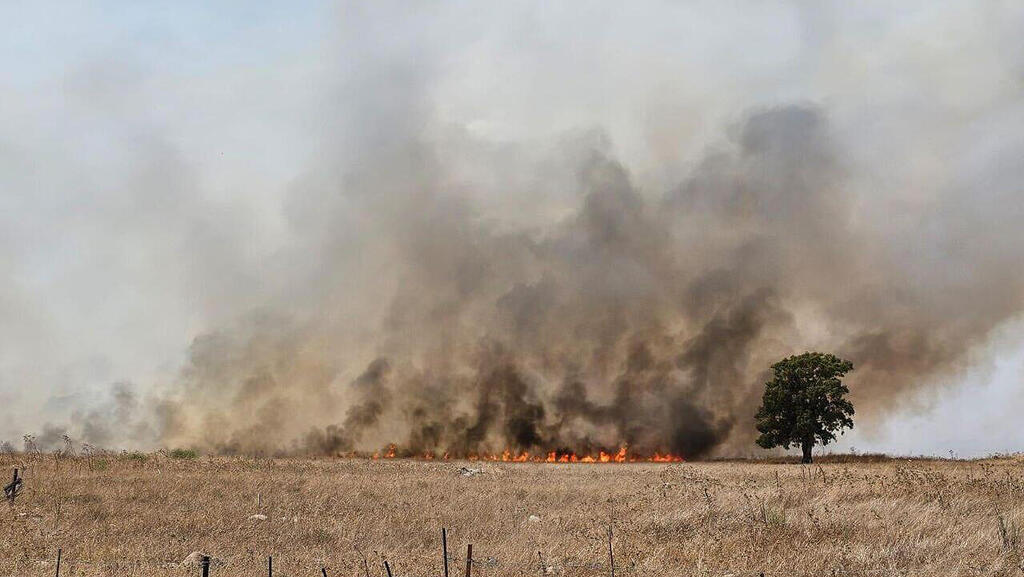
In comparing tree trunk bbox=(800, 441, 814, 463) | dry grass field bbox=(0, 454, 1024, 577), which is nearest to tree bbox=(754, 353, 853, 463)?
tree trunk bbox=(800, 441, 814, 463)

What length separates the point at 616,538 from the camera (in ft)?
52.9

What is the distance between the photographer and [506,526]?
63.3 feet

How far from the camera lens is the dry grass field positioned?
13.2 metres

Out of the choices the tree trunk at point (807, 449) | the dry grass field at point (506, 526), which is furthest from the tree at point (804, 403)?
the dry grass field at point (506, 526)

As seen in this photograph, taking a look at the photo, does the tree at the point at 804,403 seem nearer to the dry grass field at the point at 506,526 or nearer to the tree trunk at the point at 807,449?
the tree trunk at the point at 807,449

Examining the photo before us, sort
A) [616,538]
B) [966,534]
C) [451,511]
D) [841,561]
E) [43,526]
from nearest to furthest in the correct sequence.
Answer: [841,561], [966,534], [616,538], [43,526], [451,511]

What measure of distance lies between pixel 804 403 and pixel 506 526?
41.1 m

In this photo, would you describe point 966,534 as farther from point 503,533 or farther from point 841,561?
point 503,533

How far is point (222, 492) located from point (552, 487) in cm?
1220

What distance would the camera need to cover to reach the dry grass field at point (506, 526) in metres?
13.2

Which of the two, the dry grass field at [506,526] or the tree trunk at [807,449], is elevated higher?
the tree trunk at [807,449]

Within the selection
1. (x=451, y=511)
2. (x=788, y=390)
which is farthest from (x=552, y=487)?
(x=788, y=390)

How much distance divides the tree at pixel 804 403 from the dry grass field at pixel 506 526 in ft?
100

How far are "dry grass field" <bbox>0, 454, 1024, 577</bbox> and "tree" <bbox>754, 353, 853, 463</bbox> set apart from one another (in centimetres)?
3059
